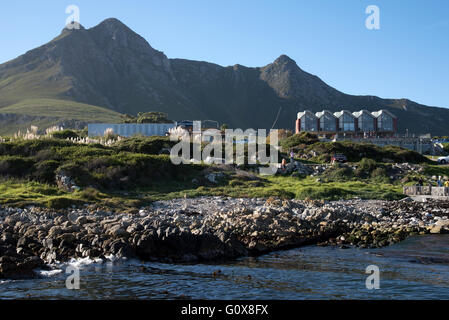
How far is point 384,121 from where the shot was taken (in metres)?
93.6

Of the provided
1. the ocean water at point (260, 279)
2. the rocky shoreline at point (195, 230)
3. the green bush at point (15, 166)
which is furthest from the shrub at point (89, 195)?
the ocean water at point (260, 279)

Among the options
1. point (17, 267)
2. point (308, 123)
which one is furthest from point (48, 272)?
point (308, 123)

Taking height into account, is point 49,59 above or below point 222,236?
above

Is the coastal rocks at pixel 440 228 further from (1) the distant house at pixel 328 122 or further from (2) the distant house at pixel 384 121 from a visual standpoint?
(2) the distant house at pixel 384 121

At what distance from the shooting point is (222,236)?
1656 centimetres

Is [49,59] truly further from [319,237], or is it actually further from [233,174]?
[319,237]

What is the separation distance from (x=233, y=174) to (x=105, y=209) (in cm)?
1437

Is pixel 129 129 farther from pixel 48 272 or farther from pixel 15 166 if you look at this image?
pixel 48 272

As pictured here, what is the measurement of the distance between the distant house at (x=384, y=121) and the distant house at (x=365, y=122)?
0.84 meters

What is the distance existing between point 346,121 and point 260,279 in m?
84.4

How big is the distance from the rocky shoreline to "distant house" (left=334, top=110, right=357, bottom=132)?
68249mm

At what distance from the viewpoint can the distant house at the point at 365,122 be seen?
305 feet

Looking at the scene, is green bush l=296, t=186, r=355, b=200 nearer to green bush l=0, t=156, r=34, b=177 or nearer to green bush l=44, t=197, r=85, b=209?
green bush l=44, t=197, r=85, b=209
